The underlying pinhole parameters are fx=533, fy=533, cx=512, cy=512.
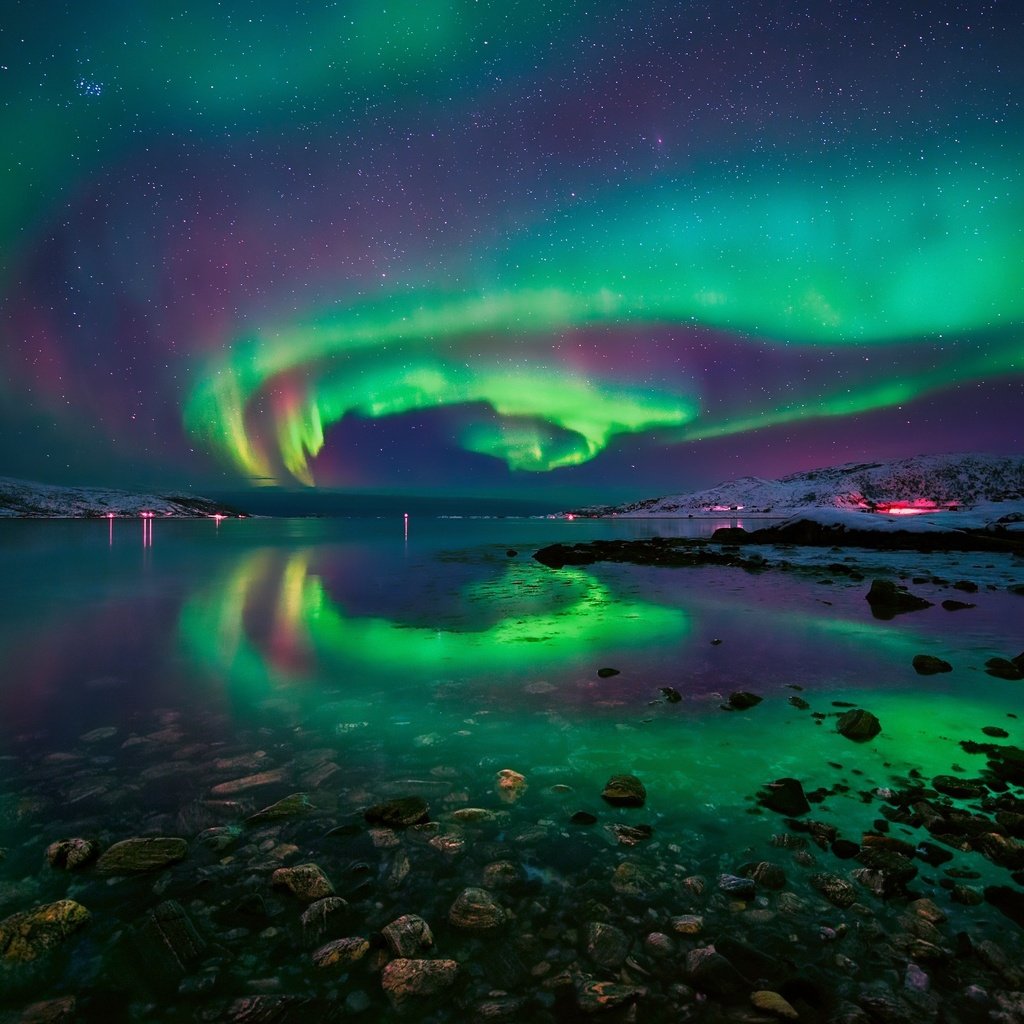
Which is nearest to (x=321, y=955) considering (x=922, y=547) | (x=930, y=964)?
(x=930, y=964)

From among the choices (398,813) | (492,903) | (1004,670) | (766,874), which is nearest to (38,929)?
(398,813)

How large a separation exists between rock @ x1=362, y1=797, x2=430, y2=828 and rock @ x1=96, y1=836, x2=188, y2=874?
179cm

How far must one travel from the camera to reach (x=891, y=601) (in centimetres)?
1922

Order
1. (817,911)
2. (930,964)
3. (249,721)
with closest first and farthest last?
(930,964)
(817,911)
(249,721)

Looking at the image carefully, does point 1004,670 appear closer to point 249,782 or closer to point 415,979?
point 415,979

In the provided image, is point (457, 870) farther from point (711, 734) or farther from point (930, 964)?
point (711, 734)

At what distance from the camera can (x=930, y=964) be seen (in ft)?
12.5

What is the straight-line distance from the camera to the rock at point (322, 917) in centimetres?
419

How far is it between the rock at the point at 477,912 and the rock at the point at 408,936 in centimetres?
27

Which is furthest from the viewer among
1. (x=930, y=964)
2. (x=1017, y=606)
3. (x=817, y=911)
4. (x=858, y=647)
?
(x=1017, y=606)

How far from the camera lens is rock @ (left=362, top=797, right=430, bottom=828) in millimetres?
5758

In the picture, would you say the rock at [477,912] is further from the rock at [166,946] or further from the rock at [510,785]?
the rock at [166,946]

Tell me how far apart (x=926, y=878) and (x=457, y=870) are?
4233 millimetres

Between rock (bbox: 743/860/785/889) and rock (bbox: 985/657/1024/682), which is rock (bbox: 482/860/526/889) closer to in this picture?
rock (bbox: 743/860/785/889)
